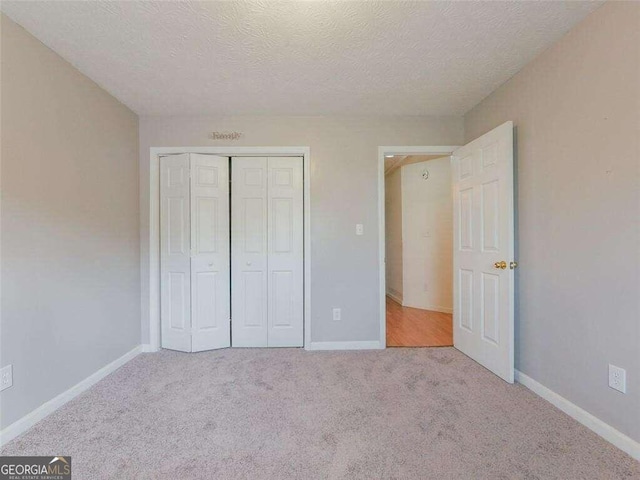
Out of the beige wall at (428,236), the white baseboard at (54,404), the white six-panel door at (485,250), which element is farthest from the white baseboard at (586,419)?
the white baseboard at (54,404)

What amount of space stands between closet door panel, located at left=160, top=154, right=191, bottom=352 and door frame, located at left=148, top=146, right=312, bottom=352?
0.14ft

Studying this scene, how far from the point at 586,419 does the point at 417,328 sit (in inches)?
73.9

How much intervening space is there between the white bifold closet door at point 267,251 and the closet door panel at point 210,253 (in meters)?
0.09

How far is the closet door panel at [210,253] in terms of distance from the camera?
2785 mm

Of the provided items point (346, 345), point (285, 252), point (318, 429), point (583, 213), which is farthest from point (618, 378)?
point (285, 252)

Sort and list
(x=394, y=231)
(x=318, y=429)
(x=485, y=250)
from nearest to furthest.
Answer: (x=318, y=429) < (x=485, y=250) < (x=394, y=231)

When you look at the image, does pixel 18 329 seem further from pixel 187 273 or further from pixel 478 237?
pixel 478 237

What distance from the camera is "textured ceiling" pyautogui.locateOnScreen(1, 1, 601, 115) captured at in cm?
155

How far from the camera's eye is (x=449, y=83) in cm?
229

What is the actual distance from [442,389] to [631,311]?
119 centimetres

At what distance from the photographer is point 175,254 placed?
2.81 meters

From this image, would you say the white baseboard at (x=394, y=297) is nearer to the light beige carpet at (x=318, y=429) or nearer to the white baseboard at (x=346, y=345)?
the white baseboard at (x=346, y=345)

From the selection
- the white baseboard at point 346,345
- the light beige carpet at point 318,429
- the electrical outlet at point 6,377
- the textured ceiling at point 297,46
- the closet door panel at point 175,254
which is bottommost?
the light beige carpet at point 318,429

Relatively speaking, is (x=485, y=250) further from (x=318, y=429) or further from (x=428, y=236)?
(x=428, y=236)
